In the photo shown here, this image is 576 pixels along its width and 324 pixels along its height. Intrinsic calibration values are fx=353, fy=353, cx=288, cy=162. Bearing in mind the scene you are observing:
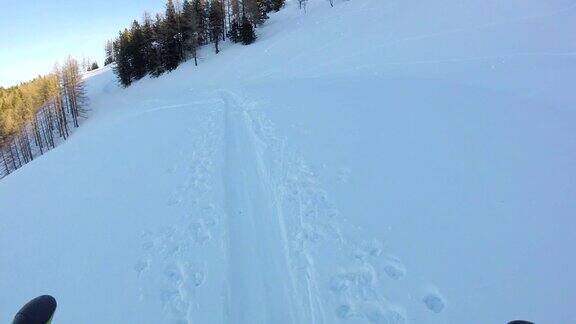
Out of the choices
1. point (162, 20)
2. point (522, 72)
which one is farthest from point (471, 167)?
point (162, 20)

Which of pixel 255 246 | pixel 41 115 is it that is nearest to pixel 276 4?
pixel 41 115

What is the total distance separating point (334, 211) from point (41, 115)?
222ft

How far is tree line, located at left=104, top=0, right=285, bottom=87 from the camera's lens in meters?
53.5

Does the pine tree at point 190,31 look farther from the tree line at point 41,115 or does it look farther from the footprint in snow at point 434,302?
the footprint in snow at point 434,302

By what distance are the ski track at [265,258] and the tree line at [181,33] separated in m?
45.9

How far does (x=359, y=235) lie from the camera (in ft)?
21.7

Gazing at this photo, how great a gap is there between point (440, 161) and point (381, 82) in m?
9.58

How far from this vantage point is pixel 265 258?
625cm

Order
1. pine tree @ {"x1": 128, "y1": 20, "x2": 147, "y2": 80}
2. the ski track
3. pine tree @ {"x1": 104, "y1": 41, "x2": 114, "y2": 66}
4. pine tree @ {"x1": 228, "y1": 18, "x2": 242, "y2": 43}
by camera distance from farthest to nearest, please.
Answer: pine tree @ {"x1": 104, "y1": 41, "x2": 114, "y2": 66} < pine tree @ {"x1": 128, "y1": 20, "x2": 147, "y2": 80} < pine tree @ {"x1": 228, "y1": 18, "x2": 242, "y2": 43} < the ski track

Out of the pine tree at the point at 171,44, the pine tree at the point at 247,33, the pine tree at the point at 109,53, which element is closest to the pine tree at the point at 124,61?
the pine tree at the point at 171,44

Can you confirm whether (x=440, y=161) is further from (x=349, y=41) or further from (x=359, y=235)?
(x=349, y=41)

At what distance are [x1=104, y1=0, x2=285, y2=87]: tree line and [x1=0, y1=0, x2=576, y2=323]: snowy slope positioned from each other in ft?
132

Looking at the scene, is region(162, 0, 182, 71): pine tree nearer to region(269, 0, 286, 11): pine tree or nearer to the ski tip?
region(269, 0, 286, 11): pine tree

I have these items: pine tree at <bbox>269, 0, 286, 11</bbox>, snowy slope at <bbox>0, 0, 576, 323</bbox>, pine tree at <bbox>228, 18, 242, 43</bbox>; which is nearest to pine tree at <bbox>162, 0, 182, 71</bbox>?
pine tree at <bbox>228, 18, 242, 43</bbox>
